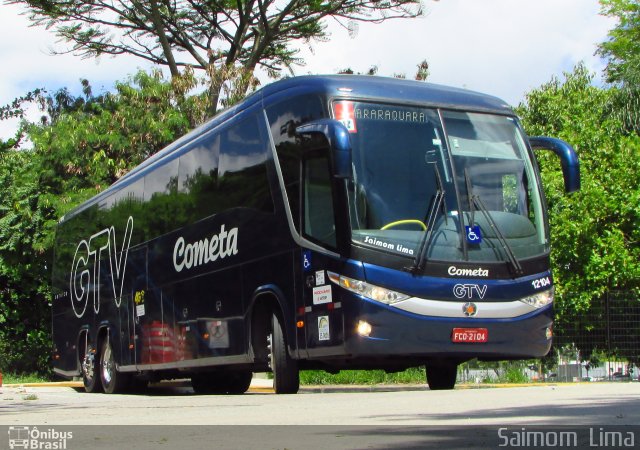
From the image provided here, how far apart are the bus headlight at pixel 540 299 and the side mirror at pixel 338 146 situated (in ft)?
8.83

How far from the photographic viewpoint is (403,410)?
30.5 ft

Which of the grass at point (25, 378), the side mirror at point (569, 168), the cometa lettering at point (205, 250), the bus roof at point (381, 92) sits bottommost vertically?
Answer: the grass at point (25, 378)

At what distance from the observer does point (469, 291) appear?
12.1m

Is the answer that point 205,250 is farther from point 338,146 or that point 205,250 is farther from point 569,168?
point 569,168

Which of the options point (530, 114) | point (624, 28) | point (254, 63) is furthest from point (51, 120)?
point (624, 28)

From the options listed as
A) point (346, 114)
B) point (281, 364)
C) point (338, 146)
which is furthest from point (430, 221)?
point (281, 364)

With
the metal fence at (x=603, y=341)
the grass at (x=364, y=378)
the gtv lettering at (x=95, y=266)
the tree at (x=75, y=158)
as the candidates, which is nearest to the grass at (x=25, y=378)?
the tree at (x=75, y=158)

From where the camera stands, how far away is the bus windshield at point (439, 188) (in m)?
11.9

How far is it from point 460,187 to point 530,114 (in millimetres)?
28088

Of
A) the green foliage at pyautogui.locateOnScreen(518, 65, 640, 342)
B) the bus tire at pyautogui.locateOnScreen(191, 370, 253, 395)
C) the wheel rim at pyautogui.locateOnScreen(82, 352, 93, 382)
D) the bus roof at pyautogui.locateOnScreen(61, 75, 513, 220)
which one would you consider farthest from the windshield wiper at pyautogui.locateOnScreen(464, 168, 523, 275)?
the green foliage at pyautogui.locateOnScreen(518, 65, 640, 342)

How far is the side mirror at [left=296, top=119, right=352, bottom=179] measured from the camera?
1145 cm

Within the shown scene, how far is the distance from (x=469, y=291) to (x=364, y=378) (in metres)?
8.50

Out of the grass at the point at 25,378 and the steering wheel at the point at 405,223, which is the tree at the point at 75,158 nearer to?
the grass at the point at 25,378

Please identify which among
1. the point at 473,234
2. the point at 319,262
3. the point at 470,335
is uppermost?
the point at 473,234
